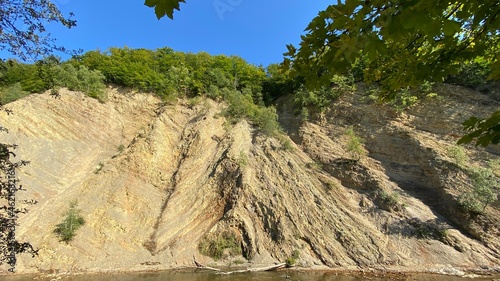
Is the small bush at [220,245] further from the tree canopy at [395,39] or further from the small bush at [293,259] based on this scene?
the tree canopy at [395,39]

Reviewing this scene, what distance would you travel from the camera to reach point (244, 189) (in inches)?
703

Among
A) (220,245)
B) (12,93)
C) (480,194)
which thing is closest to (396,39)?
(220,245)

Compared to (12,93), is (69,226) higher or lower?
lower

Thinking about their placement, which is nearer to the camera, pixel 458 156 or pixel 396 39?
pixel 396 39

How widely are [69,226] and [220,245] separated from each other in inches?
298

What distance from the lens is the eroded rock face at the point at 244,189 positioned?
14836 millimetres

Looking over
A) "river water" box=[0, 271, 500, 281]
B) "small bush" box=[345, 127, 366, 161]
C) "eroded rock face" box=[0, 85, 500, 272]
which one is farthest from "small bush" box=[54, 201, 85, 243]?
"small bush" box=[345, 127, 366, 161]

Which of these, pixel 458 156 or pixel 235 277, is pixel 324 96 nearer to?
pixel 458 156

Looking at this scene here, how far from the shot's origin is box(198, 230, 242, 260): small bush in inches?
602

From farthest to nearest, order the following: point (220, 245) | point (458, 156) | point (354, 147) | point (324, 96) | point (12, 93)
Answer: point (324, 96)
point (12, 93)
point (354, 147)
point (458, 156)
point (220, 245)

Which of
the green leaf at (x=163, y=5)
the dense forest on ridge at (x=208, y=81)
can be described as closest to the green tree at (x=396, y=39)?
the green leaf at (x=163, y=5)

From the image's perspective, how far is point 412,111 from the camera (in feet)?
70.6

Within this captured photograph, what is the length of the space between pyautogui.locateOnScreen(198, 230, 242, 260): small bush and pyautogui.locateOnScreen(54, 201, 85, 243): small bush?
20.6 feet

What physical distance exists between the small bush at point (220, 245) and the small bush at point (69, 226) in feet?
20.6
